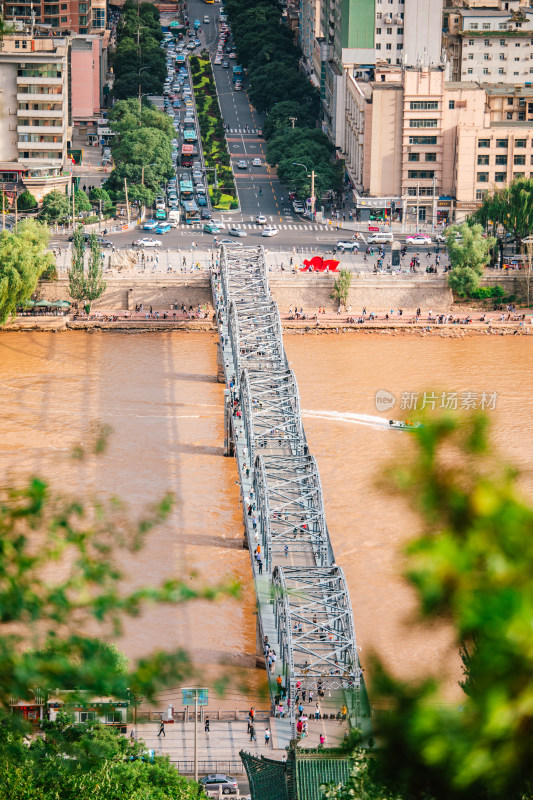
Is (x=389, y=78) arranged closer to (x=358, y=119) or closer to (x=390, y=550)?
(x=358, y=119)

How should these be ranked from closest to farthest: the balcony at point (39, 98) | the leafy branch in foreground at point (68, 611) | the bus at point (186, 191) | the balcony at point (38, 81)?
the leafy branch in foreground at point (68, 611)
the balcony at point (38, 81)
the balcony at point (39, 98)
the bus at point (186, 191)

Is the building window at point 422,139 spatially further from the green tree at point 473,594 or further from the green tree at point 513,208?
the green tree at point 473,594

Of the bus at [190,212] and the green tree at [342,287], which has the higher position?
the bus at [190,212]

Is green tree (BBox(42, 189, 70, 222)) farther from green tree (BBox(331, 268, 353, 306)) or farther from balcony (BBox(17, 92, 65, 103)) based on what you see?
green tree (BBox(331, 268, 353, 306))

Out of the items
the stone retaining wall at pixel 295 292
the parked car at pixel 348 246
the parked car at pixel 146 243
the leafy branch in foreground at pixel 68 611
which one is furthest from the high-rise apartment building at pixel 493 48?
the leafy branch in foreground at pixel 68 611

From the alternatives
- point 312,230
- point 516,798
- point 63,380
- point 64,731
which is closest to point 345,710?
point 64,731
